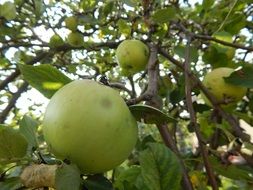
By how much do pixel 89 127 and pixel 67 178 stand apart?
0.09 m

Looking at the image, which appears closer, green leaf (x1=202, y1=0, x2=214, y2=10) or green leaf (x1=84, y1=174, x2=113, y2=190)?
green leaf (x1=84, y1=174, x2=113, y2=190)

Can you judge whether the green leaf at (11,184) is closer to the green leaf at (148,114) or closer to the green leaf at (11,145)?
the green leaf at (11,145)

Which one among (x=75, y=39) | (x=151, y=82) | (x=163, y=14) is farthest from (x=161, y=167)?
(x=75, y=39)

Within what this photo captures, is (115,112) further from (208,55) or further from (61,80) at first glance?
(208,55)

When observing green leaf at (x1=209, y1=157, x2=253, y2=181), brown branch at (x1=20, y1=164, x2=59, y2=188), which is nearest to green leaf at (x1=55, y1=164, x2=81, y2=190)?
brown branch at (x1=20, y1=164, x2=59, y2=188)

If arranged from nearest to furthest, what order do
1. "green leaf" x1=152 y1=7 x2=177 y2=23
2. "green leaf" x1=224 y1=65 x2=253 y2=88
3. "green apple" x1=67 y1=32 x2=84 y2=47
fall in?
"green leaf" x1=224 y1=65 x2=253 y2=88
"green leaf" x1=152 y1=7 x2=177 y2=23
"green apple" x1=67 y1=32 x2=84 y2=47

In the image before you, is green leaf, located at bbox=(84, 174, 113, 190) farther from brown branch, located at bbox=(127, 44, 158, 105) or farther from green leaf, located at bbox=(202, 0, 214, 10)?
green leaf, located at bbox=(202, 0, 214, 10)

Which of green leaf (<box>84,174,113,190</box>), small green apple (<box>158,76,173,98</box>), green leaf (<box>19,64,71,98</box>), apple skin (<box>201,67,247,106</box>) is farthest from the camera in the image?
small green apple (<box>158,76,173,98</box>)

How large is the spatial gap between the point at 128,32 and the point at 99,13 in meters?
0.19

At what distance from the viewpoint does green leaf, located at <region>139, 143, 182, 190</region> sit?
0.76 m

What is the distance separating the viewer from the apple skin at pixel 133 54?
63.3 inches

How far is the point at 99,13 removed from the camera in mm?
2006

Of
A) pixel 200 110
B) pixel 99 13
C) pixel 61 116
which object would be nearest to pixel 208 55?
pixel 200 110

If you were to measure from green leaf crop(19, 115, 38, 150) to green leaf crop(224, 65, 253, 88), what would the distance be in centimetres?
63
